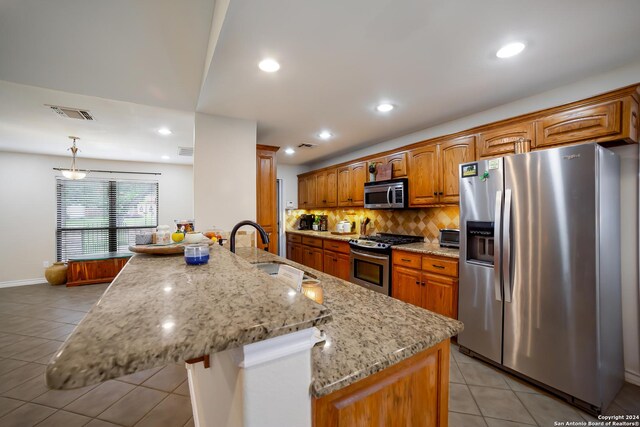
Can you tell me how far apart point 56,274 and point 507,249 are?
267 inches

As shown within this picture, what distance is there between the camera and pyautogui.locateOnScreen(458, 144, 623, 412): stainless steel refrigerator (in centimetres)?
171

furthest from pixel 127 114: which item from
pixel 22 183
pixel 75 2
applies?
pixel 22 183

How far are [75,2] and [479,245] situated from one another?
3300 mm

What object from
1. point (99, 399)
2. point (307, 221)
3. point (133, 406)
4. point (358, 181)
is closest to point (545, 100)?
point (358, 181)

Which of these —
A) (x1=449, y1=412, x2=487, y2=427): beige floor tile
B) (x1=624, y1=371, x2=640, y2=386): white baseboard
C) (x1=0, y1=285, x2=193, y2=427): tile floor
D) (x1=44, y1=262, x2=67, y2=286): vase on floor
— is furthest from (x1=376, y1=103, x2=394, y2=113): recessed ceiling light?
(x1=44, y1=262, x2=67, y2=286): vase on floor

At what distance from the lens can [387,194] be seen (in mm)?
3545

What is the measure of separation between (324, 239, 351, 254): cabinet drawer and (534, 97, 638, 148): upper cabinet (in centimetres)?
251

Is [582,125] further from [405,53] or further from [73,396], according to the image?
[73,396]

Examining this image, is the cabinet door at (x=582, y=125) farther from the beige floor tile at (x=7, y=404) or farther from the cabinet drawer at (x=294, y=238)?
the beige floor tile at (x=7, y=404)

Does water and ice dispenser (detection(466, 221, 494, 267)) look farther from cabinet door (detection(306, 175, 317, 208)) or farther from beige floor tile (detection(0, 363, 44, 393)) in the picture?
beige floor tile (detection(0, 363, 44, 393))

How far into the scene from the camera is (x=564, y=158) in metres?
1.81

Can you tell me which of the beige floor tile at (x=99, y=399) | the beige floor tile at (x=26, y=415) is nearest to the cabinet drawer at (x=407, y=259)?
the beige floor tile at (x=99, y=399)

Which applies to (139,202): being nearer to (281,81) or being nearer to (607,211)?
(281,81)

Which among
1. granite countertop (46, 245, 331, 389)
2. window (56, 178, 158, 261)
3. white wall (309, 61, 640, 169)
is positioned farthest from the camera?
window (56, 178, 158, 261)
